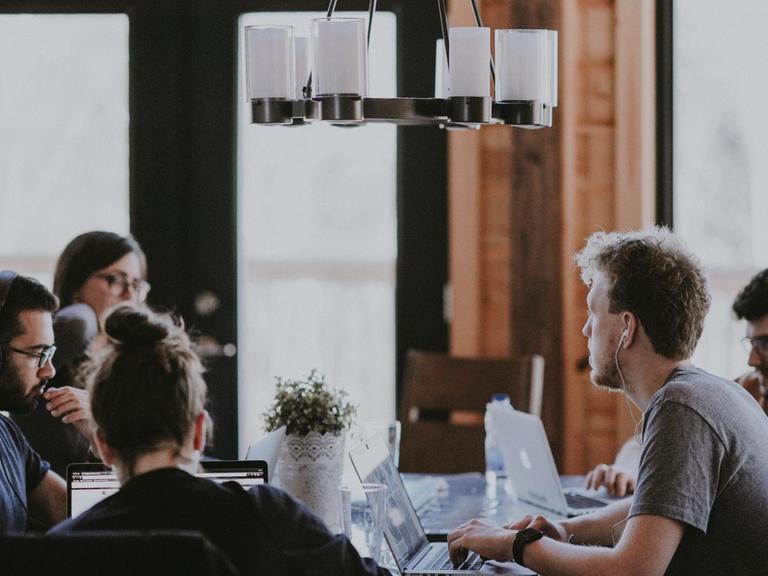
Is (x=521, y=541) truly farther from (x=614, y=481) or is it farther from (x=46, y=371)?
(x=46, y=371)

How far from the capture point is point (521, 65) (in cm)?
221

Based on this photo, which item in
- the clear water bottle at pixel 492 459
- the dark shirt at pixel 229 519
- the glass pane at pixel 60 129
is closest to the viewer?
the dark shirt at pixel 229 519

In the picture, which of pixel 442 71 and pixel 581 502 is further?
pixel 581 502

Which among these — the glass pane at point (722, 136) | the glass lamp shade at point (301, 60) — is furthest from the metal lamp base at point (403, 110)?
the glass pane at point (722, 136)

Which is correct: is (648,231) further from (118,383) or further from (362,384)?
(362,384)

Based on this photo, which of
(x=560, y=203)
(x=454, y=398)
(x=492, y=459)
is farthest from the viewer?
(x=560, y=203)

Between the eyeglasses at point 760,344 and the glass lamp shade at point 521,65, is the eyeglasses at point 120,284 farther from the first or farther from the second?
the eyeglasses at point 760,344

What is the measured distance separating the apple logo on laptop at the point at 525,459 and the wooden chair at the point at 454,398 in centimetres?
73

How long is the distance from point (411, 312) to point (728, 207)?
46.6 inches

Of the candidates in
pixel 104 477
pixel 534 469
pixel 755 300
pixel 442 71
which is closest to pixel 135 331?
pixel 104 477

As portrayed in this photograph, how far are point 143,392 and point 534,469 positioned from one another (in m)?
1.22

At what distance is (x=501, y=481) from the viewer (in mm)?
2875

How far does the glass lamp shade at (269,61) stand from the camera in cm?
220

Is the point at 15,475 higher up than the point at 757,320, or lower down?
lower down
